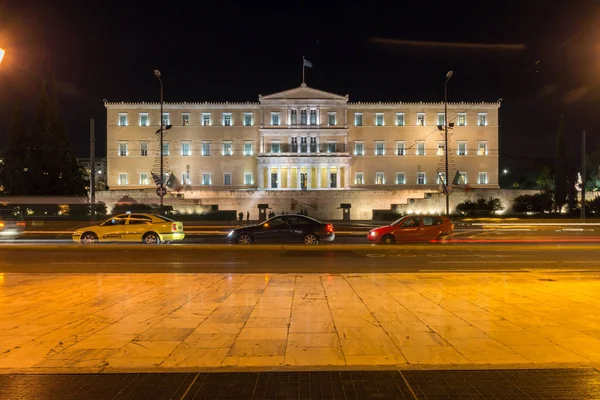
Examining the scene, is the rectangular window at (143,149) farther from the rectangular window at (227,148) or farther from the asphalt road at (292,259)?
the asphalt road at (292,259)

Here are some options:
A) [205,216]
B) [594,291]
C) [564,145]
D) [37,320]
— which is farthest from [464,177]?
[37,320]

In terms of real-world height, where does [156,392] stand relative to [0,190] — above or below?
below

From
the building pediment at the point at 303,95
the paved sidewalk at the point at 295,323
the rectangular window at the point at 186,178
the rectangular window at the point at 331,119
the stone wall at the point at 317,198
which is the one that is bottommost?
the paved sidewalk at the point at 295,323

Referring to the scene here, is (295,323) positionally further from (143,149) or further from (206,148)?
(143,149)

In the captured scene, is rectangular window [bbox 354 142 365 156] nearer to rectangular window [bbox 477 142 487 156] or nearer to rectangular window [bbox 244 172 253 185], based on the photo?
rectangular window [bbox 244 172 253 185]

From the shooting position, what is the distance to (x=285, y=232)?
75.8 ft

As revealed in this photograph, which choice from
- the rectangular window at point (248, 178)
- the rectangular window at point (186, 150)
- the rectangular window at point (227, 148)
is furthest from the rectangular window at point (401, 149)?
the rectangular window at point (186, 150)

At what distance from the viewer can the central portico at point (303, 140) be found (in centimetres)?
7800

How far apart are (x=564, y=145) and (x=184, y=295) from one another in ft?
212

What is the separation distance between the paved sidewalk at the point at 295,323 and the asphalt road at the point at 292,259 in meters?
2.59

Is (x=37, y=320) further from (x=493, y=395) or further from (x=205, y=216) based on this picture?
(x=205, y=216)

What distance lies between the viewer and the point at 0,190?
64.1 metres

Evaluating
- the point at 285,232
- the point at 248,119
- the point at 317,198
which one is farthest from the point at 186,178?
the point at 285,232

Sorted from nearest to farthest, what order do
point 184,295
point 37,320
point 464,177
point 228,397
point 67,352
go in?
point 228,397
point 67,352
point 37,320
point 184,295
point 464,177
